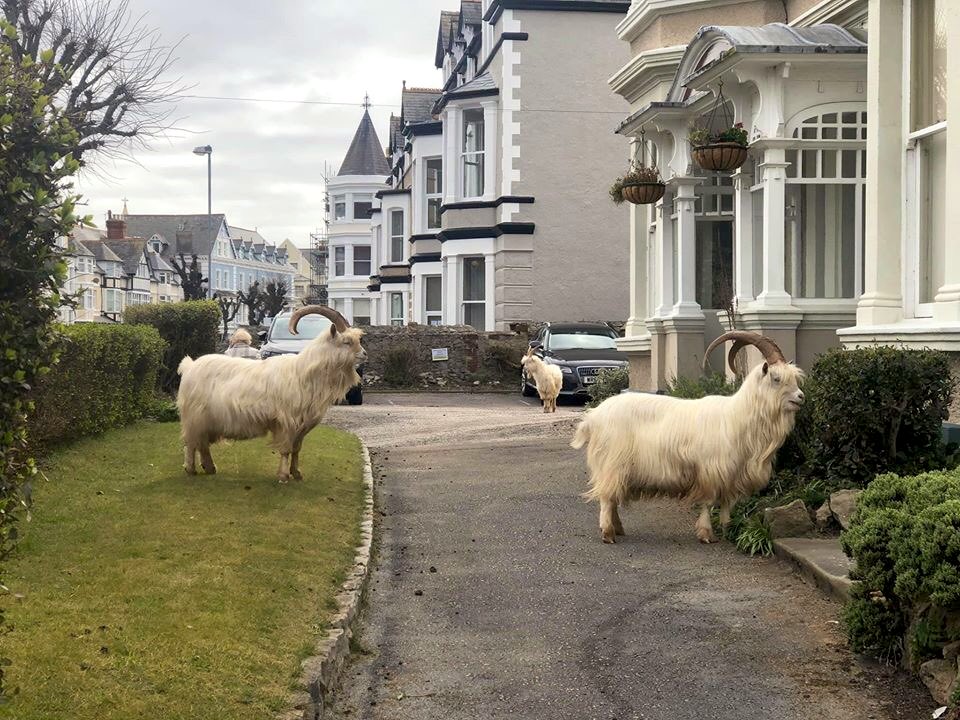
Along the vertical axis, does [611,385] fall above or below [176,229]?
below

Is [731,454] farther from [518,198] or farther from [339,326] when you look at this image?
[518,198]

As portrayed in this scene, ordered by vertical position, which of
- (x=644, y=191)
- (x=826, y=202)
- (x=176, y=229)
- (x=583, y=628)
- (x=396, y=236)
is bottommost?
(x=583, y=628)

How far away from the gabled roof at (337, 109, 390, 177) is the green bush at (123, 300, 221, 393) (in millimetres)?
44095

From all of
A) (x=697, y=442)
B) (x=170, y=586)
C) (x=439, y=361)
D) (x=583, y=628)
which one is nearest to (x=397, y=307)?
(x=439, y=361)

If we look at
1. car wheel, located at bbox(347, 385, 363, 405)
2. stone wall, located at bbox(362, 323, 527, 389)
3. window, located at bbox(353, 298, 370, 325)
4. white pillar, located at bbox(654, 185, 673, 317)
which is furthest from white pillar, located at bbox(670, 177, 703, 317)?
window, located at bbox(353, 298, 370, 325)

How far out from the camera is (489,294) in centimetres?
3431

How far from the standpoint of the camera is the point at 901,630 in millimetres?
6559

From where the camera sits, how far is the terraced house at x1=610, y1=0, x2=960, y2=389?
444 inches

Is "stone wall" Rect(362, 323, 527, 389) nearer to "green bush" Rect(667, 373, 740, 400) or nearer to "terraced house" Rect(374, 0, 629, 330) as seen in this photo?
"terraced house" Rect(374, 0, 629, 330)

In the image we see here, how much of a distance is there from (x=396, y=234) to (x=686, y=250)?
3368cm

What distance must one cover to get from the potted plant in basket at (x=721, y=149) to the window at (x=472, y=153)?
820 inches

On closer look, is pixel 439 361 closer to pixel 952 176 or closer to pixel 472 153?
pixel 472 153

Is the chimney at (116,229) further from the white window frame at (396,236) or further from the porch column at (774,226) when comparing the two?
the porch column at (774,226)

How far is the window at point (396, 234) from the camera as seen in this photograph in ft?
163
